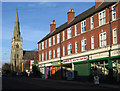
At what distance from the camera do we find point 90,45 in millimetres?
36562

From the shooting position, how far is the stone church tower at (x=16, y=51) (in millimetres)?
148250

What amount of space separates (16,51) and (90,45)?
390ft

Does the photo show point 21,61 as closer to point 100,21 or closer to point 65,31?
point 65,31

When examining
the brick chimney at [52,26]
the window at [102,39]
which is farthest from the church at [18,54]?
the window at [102,39]

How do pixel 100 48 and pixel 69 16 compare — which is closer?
pixel 100 48

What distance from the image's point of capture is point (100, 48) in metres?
33.5

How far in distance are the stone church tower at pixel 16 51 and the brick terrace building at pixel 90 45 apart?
98.1 m

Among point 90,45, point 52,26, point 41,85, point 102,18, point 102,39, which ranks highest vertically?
point 52,26

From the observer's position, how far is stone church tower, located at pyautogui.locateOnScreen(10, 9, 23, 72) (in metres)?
148

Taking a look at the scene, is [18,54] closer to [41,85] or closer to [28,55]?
[28,55]

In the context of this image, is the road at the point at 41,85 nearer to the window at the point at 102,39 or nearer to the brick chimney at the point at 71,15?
the window at the point at 102,39

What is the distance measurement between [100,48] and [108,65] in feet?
10.5

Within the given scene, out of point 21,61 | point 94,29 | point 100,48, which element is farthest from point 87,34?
point 21,61

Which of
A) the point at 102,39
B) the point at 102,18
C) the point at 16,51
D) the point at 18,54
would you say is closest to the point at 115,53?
the point at 102,39
